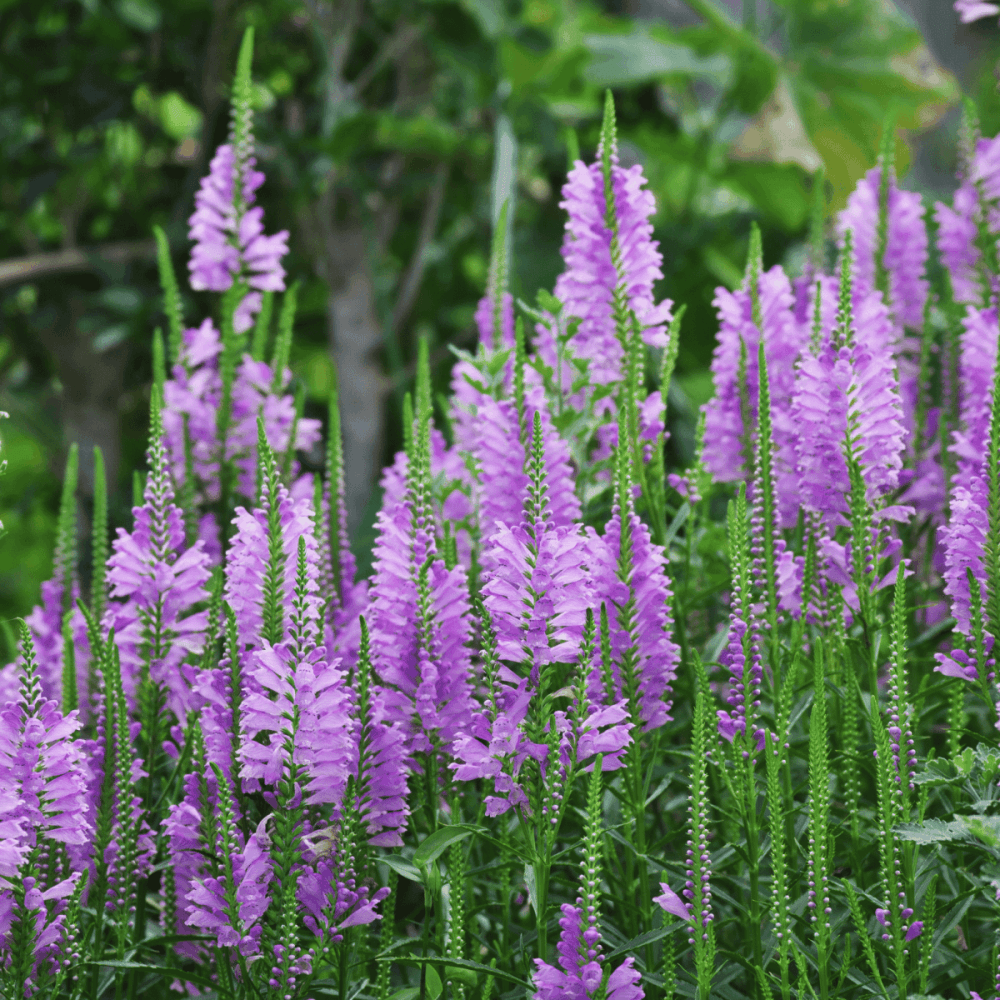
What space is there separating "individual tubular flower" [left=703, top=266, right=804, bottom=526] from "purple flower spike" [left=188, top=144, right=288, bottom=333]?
0.71 meters

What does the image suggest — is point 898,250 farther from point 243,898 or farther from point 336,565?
point 243,898

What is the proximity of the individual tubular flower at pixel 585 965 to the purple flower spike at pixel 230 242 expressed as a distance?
111 centimetres

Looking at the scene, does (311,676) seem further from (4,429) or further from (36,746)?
(4,429)

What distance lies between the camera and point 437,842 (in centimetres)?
98

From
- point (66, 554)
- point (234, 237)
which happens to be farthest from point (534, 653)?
point (234, 237)

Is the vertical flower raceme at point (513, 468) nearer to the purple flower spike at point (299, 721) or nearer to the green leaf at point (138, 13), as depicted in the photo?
the purple flower spike at point (299, 721)

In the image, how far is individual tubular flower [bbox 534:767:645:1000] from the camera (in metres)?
0.92

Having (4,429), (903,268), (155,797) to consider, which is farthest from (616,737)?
(4,429)

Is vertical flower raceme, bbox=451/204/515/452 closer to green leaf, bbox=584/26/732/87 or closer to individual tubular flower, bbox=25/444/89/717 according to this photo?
individual tubular flower, bbox=25/444/89/717

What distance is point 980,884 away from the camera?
1032 millimetres

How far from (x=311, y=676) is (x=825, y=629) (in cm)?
61

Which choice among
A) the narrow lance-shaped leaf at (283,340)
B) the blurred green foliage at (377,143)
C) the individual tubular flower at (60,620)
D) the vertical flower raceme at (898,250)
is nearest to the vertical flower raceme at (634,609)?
the narrow lance-shaped leaf at (283,340)

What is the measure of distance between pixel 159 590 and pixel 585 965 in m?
0.66

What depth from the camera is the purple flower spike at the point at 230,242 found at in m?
1.71
